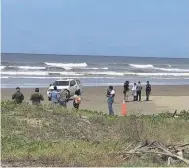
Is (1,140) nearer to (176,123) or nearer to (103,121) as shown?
(103,121)

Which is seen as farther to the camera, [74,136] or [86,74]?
[86,74]

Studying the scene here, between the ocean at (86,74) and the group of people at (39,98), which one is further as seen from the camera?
the ocean at (86,74)

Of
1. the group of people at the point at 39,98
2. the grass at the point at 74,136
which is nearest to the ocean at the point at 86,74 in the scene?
the group of people at the point at 39,98

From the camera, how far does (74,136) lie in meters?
13.1

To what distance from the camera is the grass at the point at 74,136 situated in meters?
9.35

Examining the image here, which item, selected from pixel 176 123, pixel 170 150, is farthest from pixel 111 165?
pixel 176 123

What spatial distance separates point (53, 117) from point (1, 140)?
352 centimetres

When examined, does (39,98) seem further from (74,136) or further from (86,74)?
(86,74)

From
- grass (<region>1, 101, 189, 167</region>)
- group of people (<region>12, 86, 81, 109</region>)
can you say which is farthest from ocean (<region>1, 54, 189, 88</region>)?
grass (<region>1, 101, 189, 167</region>)

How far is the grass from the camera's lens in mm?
9352

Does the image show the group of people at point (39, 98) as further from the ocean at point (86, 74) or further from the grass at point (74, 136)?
the ocean at point (86, 74)

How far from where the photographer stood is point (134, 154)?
962cm

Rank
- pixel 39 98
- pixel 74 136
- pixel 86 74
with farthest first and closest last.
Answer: pixel 86 74 → pixel 39 98 → pixel 74 136

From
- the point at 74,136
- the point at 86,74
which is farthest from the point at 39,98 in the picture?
the point at 86,74
